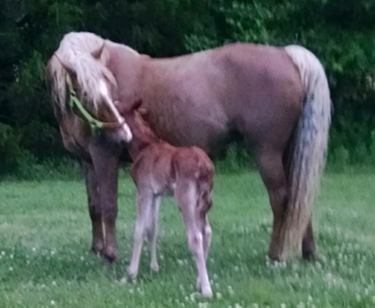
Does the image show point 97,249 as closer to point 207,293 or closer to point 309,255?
point 309,255

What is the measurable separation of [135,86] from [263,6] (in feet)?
35.3

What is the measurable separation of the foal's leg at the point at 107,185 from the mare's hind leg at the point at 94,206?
0.63m

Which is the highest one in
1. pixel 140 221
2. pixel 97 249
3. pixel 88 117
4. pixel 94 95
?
pixel 94 95

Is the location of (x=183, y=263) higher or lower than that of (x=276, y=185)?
lower

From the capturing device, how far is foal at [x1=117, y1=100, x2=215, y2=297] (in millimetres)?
5980

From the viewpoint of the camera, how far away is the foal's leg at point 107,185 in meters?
6.93

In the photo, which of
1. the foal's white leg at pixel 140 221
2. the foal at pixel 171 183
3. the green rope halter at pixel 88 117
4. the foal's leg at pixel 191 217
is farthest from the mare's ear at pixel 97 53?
the foal's leg at pixel 191 217

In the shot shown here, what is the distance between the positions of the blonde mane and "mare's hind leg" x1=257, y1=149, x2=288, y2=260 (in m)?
1.47

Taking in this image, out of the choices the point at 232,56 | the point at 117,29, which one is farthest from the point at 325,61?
the point at 232,56

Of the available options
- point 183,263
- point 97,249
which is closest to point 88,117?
point 183,263

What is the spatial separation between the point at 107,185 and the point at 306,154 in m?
1.71

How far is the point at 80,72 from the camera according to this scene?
668 cm

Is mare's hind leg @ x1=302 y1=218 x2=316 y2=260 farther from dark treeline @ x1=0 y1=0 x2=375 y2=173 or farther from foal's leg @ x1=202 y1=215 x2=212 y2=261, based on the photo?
dark treeline @ x1=0 y1=0 x2=375 y2=173

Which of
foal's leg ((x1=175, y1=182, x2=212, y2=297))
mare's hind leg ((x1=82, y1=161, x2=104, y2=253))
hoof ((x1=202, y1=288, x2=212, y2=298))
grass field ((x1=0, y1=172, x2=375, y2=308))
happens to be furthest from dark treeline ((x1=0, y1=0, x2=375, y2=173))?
hoof ((x1=202, y1=288, x2=212, y2=298))
